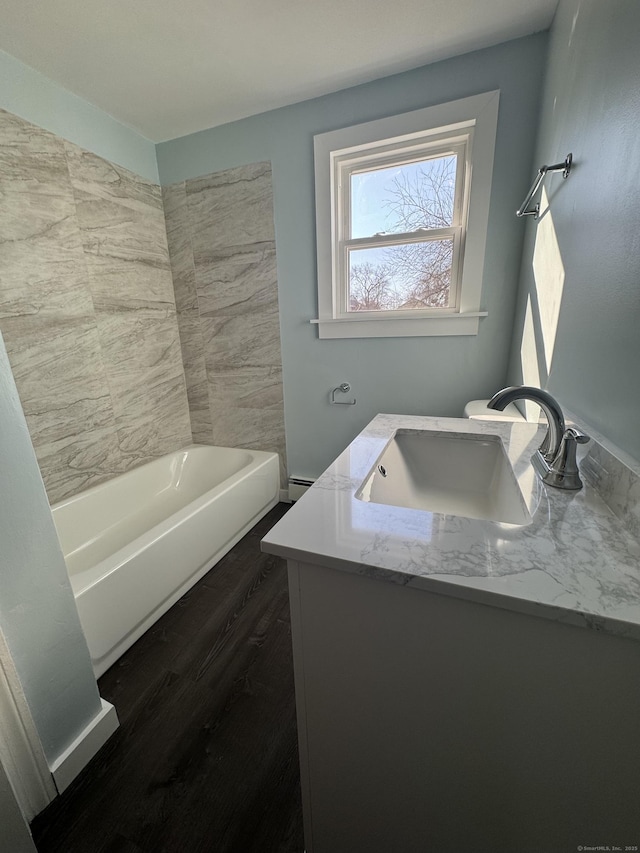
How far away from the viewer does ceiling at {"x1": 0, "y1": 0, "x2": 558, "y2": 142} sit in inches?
52.1

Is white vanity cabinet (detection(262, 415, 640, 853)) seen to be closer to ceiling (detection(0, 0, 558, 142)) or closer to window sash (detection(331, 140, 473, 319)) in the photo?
window sash (detection(331, 140, 473, 319))

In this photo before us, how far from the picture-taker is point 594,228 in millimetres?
836

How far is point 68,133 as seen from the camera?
1.75 metres

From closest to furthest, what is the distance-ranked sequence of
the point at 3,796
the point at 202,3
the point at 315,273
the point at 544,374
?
the point at 3,796
the point at 544,374
the point at 202,3
the point at 315,273

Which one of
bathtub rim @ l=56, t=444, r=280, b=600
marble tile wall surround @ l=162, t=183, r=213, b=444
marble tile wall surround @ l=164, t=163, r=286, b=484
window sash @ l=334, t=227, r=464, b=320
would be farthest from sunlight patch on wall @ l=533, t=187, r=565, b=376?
marble tile wall surround @ l=162, t=183, r=213, b=444

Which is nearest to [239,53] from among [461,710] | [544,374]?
[544,374]

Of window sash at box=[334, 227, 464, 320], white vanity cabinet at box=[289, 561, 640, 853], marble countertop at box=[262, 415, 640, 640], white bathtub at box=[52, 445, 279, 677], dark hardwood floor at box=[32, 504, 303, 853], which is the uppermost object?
window sash at box=[334, 227, 464, 320]

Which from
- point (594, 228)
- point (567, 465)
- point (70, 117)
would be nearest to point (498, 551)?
point (567, 465)

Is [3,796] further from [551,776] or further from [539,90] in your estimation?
[539,90]

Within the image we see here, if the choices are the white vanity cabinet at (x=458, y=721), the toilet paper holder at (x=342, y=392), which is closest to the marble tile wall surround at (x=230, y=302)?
the toilet paper holder at (x=342, y=392)

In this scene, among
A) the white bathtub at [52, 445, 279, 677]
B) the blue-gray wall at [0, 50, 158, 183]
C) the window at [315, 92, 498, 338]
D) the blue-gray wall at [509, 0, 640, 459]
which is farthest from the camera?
the window at [315, 92, 498, 338]

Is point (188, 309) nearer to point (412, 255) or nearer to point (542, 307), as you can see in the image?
point (412, 255)

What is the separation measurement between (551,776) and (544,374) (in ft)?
3.60

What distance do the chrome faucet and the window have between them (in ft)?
3.93
